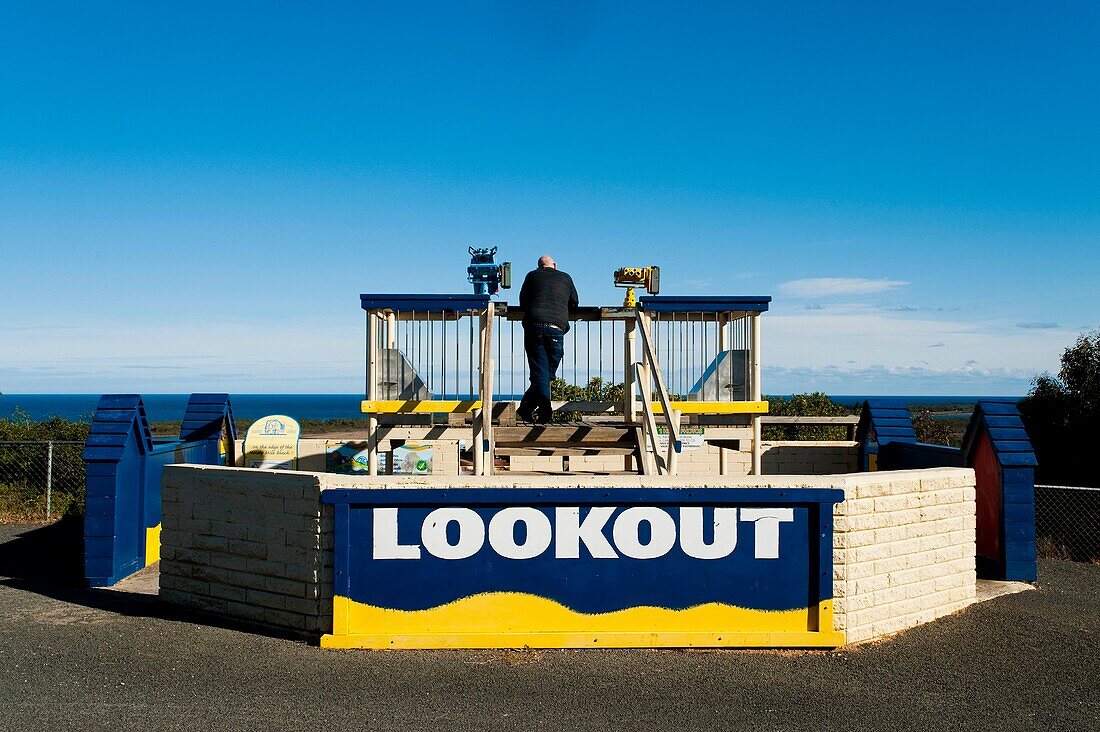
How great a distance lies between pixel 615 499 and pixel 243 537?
135 inches

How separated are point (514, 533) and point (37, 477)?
1739 centimetres

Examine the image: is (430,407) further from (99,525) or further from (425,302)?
(99,525)

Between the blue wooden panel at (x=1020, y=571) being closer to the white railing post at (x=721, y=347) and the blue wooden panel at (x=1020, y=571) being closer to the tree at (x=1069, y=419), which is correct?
the white railing post at (x=721, y=347)

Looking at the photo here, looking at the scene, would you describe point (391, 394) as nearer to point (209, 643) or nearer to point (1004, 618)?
point (209, 643)

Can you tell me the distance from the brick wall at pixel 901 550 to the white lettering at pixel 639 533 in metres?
1.46

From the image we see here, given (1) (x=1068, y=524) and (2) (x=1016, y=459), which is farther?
(1) (x=1068, y=524)

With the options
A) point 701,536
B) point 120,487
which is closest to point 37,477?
point 120,487

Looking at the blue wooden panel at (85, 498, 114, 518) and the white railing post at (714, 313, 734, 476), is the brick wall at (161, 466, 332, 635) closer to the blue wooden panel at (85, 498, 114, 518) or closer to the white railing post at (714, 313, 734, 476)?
the blue wooden panel at (85, 498, 114, 518)

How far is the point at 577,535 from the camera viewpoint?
288 inches

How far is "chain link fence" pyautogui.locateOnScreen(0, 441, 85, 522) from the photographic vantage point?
16531mm

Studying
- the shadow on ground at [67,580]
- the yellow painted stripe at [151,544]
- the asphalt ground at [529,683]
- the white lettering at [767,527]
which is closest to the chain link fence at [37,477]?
the shadow on ground at [67,580]

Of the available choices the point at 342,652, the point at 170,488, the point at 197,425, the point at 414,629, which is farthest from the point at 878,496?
the point at 197,425

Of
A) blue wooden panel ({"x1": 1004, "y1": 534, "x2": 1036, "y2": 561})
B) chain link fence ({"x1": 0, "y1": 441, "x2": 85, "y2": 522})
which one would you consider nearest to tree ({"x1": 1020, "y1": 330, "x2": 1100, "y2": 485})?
blue wooden panel ({"x1": 1004, "y1": 534, "x2": 1036, "y2": 561})

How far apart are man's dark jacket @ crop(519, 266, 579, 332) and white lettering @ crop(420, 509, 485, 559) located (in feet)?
9.48
